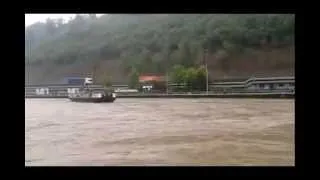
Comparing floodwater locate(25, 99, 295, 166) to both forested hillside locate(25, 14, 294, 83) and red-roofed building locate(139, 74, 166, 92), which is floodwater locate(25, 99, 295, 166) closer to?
red-roofed building locate(139, 74, 166, 92)

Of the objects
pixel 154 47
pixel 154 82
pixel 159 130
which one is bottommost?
pixel 159 130

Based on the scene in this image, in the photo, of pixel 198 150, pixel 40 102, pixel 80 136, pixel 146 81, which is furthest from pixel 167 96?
pixel 40 102

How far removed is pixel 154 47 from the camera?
3.71 meters

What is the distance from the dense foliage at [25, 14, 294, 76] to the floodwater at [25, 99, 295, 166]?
327 mm

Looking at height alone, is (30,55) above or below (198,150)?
above

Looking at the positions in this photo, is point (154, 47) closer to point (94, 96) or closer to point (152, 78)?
point (152, 78)

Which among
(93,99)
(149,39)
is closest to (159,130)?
(93,99)

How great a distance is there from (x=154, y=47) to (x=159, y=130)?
0.66 meters

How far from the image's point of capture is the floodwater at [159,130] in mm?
3629

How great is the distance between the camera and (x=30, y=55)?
357cm

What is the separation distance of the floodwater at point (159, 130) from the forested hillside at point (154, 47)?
0.84 ft

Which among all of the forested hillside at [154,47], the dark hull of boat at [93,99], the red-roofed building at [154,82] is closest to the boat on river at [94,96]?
the dark hull of boat at [93,99]
